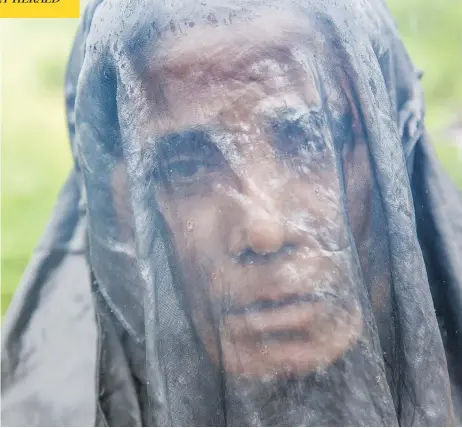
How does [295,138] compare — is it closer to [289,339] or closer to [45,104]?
[289,339]

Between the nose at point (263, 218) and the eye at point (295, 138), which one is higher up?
the eye at point (295, 138)

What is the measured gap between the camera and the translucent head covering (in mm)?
628

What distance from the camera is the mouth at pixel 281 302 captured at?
65 centimetres

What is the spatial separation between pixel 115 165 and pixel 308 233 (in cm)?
29

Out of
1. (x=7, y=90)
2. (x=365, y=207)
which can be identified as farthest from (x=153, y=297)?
(x=7, y=90)

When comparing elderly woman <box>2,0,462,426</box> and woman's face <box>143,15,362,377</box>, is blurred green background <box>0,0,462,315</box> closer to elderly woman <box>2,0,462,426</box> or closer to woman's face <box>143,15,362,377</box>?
elderly woman <box>2,0,462,426</box>

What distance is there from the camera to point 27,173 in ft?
2.67

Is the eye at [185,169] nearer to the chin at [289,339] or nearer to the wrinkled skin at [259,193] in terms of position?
the wrinkled skin at [259,193]

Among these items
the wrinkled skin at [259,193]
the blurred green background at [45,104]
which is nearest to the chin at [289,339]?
the wrinkled skin at [259,193]

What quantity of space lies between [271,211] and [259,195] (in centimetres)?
3

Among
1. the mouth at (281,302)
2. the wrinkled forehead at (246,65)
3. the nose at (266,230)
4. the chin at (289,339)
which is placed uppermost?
the wrinkled forehead at (246,65)

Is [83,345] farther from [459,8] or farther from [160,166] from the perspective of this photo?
[459,8]

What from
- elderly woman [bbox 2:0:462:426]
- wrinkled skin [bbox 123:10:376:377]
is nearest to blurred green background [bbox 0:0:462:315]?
elderly woman [bbox 2:0:462:426]

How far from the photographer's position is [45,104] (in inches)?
31.3
